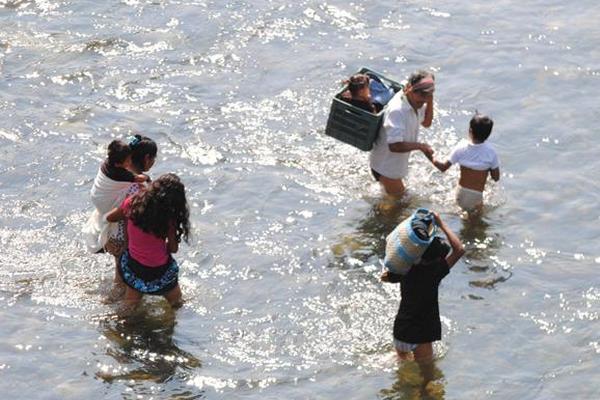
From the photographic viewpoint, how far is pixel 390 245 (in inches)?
351

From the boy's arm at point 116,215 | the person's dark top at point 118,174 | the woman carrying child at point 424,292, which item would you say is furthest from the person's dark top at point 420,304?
the person's dark top at point 118,174

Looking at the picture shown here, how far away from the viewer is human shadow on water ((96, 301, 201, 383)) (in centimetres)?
957

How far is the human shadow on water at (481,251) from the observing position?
1109 cm

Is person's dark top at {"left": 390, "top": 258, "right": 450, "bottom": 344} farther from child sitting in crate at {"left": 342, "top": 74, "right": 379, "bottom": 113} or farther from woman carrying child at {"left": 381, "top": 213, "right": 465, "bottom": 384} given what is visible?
child sitting in crate at {"left": 342, "top": 74, "right": 379, "bottom": 113}

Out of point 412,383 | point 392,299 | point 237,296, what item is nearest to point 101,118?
point 237,296

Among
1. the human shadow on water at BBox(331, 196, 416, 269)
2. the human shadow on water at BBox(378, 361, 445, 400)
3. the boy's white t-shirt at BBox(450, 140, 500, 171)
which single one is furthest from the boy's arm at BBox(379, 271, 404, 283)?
the boy's white t-shirt at BBox(450, 140, 500, 171)

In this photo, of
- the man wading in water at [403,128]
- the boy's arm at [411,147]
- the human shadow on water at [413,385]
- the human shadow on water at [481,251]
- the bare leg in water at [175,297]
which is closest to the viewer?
the human shadow on water at [413,385]

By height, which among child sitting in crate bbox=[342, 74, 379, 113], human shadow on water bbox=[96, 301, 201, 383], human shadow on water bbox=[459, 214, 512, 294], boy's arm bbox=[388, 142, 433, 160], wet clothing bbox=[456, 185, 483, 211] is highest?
child sitting in crate bbox=[342, 74, 379, 113]

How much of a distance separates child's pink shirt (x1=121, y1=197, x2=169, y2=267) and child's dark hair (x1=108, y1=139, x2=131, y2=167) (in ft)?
1.21

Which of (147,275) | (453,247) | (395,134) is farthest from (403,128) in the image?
(147,275)

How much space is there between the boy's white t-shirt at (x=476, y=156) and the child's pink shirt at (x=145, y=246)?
330cm

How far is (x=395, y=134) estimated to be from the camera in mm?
11523

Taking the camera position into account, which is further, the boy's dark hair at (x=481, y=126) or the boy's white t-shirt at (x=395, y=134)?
the boy's white t-shirt at (x=395, y=134)

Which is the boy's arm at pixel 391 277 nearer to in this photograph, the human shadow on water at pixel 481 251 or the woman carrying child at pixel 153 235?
the woman carrying child at pixel 153 235
